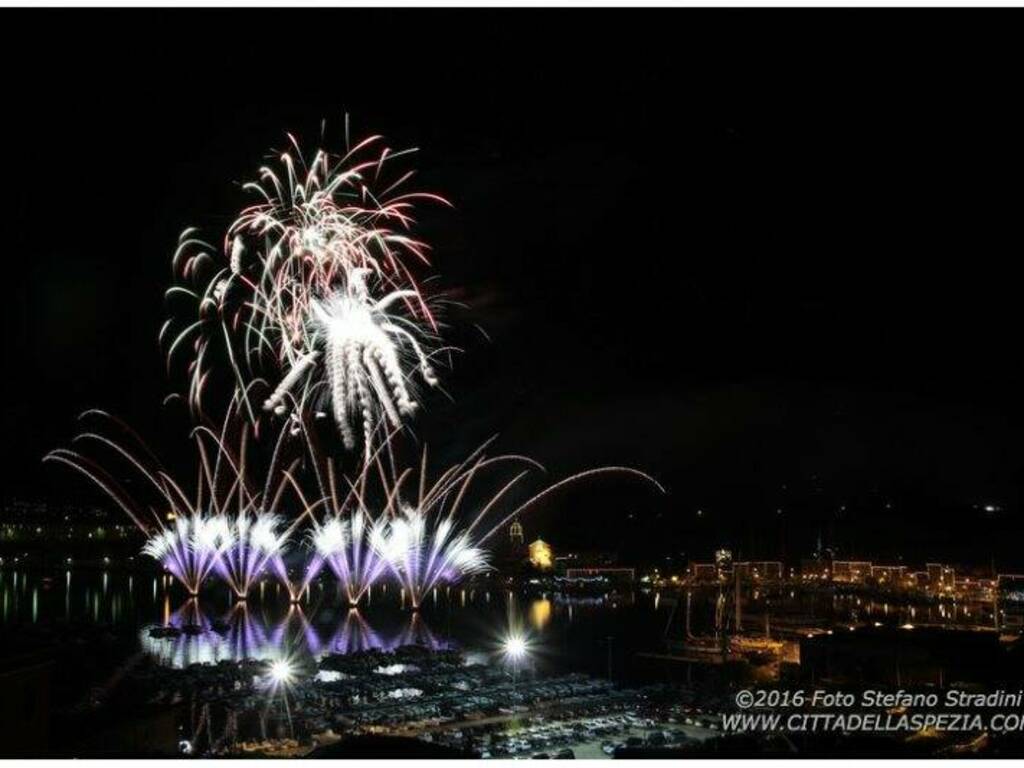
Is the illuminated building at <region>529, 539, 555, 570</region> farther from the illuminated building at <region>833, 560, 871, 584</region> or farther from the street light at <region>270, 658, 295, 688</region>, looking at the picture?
the street light at <region>270, 658, 295, 688</region>

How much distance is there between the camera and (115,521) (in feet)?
120

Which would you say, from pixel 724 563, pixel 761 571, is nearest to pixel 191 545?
pixel 724 563

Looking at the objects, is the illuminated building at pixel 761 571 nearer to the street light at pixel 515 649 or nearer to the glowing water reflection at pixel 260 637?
the glowing water reflection at pixel 260 637

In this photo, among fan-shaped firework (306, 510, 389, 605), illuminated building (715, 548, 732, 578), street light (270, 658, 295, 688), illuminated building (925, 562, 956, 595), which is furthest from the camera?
illuminated building (715, 548, 732, 578)

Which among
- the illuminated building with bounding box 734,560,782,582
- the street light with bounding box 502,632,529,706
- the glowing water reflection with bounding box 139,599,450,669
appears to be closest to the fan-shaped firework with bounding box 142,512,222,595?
the glowing water reflection with bounding box 139,599,450,669

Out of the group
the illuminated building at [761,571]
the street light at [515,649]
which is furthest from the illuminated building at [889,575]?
the street light at [515,649]

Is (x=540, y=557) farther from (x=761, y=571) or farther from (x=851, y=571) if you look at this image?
(x=851, y=571)

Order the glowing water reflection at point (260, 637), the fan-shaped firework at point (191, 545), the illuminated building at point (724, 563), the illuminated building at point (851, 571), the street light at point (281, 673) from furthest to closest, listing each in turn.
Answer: the illuminated building at point (851, 571)
the illuminated building at point (724, 563)
the fan-shaped firework at point (191, 545)
the glowing water reflection at point (260, 637)
the street light at point (281, 673)

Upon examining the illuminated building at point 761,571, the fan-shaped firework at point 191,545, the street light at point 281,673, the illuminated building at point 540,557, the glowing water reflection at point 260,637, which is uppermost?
the fan-shaped firework at point 191,545

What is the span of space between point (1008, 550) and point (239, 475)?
22.4 m

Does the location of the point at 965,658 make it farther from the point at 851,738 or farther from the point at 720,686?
the point at 851,738

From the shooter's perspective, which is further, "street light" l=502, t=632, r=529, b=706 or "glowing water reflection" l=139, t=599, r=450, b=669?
"glowing water reflection" l=139, t=599, r=450, b=669

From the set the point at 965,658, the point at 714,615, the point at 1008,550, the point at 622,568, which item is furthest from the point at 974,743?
the point at 622,568

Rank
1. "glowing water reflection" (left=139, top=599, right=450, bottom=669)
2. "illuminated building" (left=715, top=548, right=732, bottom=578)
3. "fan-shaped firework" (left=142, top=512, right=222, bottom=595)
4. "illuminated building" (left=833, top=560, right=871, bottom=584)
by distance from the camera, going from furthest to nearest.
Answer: "illuminated building" (left=833, top=560, right=871, bottom=584)
"illuminated building" (left=715, top=548, right=732, bottom=578)
"fan-shaped firework" (left=142, top=512, right=222, bottom=595)
"glowing water reflection" (left=139, top=599, right=450, bottom=669)
